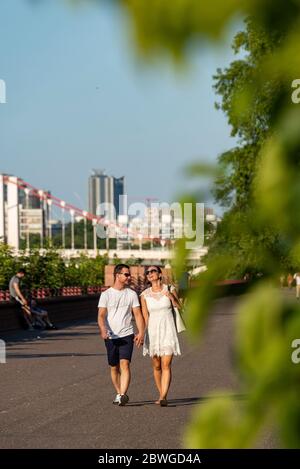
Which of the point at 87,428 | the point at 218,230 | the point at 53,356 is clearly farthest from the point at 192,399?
the point at 218,230

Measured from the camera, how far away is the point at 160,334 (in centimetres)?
1449

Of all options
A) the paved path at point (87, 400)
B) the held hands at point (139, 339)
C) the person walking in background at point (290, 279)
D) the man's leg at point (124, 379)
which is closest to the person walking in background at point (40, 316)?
the paved path at point (87, 400)

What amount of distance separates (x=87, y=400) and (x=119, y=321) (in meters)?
1.17

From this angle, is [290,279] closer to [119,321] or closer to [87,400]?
[119,321]

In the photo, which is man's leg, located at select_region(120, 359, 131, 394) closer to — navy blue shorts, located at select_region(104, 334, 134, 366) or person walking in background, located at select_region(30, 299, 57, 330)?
navy blue shorts, located at select_region(104, 334, 134, 366)

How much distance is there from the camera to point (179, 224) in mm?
1727

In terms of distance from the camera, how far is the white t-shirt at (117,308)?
1452cm

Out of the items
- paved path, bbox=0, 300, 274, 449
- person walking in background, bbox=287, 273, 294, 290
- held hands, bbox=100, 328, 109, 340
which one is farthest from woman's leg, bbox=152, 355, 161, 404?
person walking in background, bbox=287, 273, 294, 290

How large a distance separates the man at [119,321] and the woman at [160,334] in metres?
0.12

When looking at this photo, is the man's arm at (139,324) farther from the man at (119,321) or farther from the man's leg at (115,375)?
the man's leg at (115,375)

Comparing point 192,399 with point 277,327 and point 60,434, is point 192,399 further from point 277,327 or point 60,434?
point 277,327

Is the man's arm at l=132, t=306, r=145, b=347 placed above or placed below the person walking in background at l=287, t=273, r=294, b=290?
below

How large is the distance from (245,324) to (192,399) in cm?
1386

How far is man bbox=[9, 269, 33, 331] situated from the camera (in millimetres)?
32562
